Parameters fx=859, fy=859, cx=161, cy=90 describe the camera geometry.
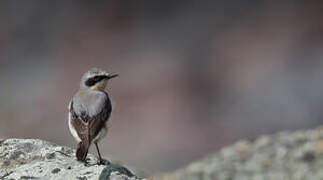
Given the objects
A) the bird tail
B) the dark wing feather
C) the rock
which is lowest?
the rock

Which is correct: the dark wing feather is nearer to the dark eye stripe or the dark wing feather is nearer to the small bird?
the small bird

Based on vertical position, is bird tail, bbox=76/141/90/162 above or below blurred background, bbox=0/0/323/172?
below

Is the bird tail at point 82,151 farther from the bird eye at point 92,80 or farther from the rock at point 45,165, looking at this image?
the bird eye at point 92,80

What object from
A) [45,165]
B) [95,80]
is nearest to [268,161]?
[95,80]

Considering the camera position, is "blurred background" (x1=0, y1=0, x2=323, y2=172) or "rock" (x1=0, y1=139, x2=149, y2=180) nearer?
"rock" (x1=0, y1=139, x2=149, y2=180)

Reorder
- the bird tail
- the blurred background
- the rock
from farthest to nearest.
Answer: the blurred background → the bird tail → the rock

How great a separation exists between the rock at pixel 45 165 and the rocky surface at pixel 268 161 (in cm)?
263

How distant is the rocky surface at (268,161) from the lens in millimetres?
11898

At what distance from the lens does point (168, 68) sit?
1185 inches

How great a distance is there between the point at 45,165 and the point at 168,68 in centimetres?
2112

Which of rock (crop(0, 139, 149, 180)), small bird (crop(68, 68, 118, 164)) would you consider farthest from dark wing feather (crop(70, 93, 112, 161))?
rock (crop(0, 139, 149, 180))

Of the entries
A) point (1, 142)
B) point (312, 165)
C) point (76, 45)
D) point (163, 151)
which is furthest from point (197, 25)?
point (1, 142)

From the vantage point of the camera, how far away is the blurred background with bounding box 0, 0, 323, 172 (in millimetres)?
25609

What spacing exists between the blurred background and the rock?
43.1 feet
